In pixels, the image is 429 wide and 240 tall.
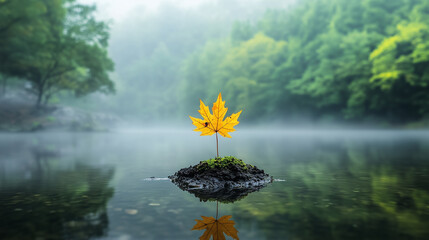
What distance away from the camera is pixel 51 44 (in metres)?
32.0

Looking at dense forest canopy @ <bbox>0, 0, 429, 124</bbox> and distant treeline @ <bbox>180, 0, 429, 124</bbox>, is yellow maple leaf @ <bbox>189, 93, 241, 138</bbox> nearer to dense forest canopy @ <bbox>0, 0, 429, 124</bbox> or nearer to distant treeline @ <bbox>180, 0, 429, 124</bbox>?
dense forest canopy @ <bbox>0, 0, 429, 124</bbox>

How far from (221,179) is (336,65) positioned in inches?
1672

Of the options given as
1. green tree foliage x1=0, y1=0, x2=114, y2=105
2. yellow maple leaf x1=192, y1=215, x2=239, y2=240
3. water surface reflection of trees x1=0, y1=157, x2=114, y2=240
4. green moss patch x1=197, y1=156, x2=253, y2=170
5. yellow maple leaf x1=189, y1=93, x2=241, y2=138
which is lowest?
yellow maple leaf x1=192, y1=215, x2=239, y2=240

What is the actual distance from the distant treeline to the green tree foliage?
88.0 ft

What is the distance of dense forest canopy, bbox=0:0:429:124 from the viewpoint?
32562mm

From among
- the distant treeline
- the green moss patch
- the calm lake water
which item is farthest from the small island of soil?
the distant treeline

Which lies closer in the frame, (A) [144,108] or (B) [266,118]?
(B) [266,118]

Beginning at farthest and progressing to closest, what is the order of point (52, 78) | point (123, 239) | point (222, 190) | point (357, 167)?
point (52, 78) < point (357, 167) < point (222, 190) < point (123, 239)

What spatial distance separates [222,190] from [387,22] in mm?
46271

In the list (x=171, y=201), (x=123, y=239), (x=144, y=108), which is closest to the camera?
(x=123, y=239)

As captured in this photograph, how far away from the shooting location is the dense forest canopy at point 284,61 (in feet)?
107

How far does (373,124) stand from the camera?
4175 centimetres

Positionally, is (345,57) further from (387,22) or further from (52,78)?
(52,78)

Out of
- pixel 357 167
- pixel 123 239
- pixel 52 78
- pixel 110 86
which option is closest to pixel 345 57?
pixel 110 86
